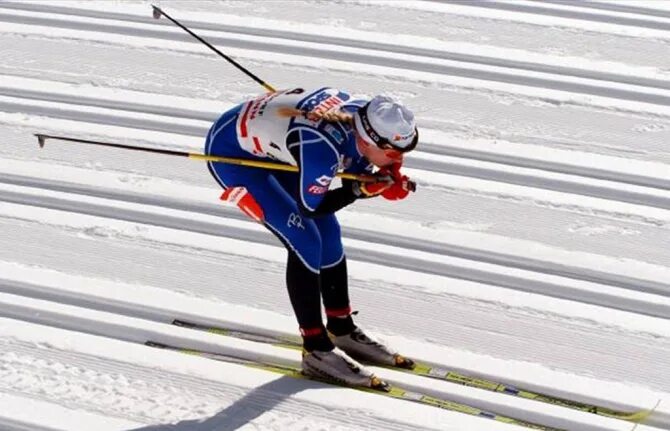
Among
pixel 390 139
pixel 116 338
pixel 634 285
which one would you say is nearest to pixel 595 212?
pixel 634 285

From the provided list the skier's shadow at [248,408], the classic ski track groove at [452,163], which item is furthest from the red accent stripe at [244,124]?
the classic ski track groove at [452,163]

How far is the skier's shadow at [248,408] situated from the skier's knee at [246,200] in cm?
59

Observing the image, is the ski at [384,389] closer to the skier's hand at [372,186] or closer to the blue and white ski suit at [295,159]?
the blue and white ski suit at [295,159]

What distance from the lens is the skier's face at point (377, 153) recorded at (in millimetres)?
4320

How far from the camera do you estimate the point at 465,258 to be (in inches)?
215

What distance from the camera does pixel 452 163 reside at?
624cm

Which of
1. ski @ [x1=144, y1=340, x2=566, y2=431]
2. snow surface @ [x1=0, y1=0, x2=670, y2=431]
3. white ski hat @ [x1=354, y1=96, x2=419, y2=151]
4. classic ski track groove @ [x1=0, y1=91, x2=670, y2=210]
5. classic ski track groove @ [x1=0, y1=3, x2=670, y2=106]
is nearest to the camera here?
white ski hat @ [x1=354, y1=96, x2=419, y2=151]

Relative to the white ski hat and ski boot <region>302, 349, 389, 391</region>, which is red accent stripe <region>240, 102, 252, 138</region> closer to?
the white ski hat

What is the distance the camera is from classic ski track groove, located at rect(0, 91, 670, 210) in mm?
5965

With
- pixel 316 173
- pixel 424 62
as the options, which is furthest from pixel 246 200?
pixel 424 62

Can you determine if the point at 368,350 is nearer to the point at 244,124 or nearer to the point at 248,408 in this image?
the point at 248,408

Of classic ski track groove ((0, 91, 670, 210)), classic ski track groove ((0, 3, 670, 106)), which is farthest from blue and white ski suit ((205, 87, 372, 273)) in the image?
classic ski track groove ((0, 3, 670, 106))

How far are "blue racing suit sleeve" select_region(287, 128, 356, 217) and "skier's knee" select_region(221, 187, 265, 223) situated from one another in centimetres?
25

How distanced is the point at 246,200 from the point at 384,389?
2.73ft
